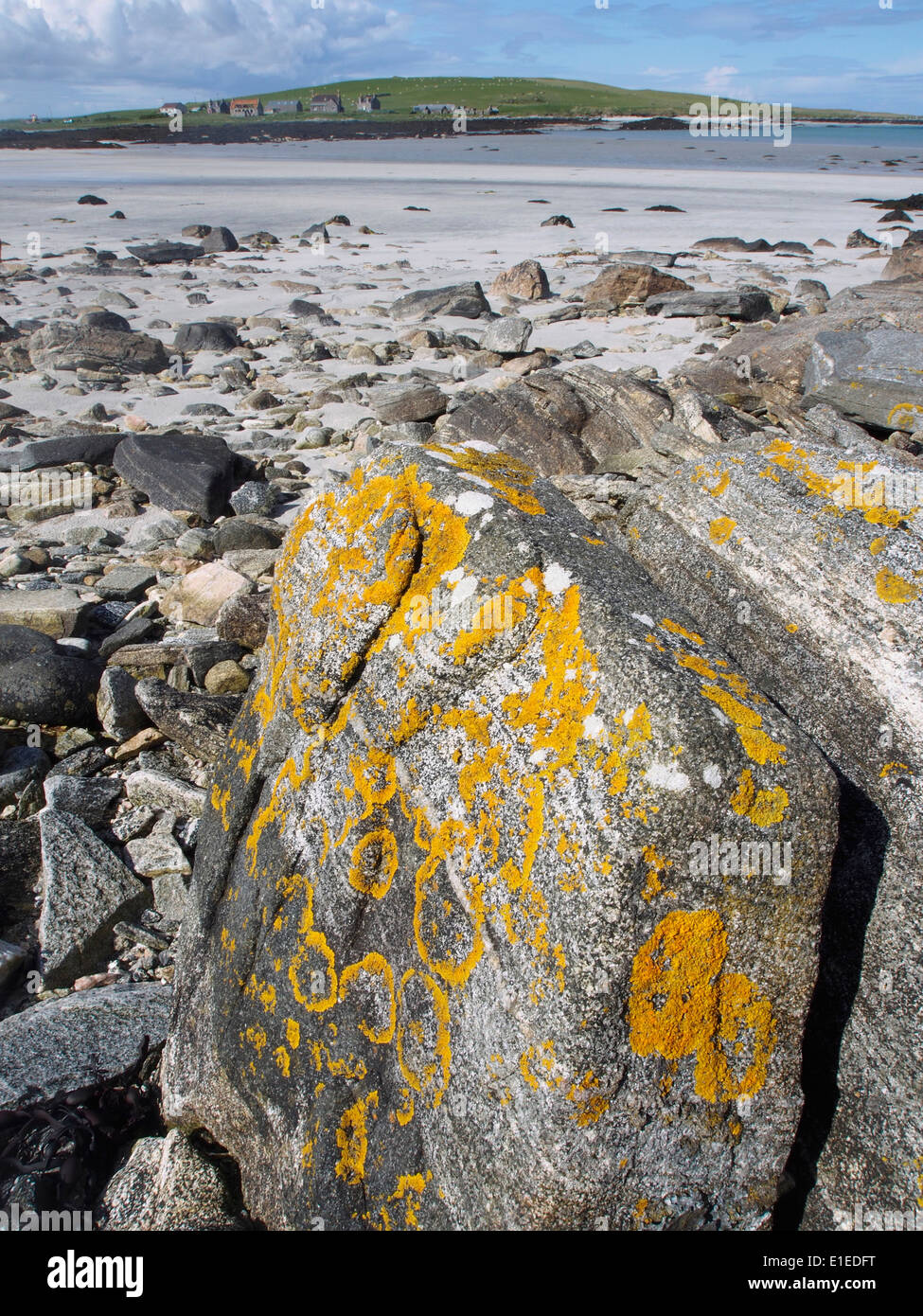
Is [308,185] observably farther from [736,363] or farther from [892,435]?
[892,435]

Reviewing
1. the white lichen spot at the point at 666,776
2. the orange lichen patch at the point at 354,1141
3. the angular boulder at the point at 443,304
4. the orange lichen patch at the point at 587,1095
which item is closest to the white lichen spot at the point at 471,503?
the white lichen spot at the point at 666,776

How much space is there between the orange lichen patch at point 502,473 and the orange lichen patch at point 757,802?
1.14 meters

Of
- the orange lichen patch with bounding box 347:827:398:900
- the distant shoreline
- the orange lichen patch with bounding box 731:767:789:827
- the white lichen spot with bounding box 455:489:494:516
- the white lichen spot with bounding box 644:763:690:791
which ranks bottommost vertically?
the orange lichen patch with bounding box 347:827:398:900

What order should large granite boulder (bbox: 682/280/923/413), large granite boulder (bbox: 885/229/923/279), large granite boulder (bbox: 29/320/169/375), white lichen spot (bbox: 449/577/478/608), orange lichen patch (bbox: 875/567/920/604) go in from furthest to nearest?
large granite boulder (bbox: 885/229/923/279) < large granite boulder (bbox: 29/320/169/375) < large granite boulder (bbox: 682/280/923/413) < orange lichen patch (bbox: 875/567/920/604) < white lichen spot (bbox: 449/577/478/608)

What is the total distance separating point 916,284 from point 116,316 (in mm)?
13848

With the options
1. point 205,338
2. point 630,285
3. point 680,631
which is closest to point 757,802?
point 680,631

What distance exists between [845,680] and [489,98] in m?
164

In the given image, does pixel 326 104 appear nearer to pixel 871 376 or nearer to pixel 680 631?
pixel 871 376

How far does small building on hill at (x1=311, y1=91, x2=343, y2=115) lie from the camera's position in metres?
126

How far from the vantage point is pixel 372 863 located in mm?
2609

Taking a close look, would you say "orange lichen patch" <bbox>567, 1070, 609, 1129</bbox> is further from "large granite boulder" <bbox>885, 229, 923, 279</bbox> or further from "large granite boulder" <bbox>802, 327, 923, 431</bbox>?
"large granite boulder" <bbox>885, 229, 923, 279</bbox>

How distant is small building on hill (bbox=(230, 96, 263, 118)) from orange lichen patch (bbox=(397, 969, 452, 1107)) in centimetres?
14523

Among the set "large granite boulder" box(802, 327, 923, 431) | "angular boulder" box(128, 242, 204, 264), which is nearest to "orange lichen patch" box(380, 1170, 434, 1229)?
"large granite boulder" box(802, 327, 923, 431)

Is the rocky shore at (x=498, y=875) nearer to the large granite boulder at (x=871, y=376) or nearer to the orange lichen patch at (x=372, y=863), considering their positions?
the orange lichen patch at (x=372, y=863)
